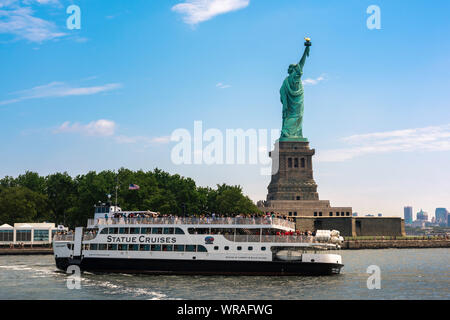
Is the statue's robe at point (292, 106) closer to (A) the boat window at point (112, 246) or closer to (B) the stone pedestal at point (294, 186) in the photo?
(B) the stone pedestal at point (294, 186)

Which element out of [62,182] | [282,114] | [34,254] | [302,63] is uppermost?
[302,63]

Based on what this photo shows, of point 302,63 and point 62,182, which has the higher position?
point 302,63

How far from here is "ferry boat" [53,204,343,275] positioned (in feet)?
167

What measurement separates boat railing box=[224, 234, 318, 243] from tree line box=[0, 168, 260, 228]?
52.8 meters

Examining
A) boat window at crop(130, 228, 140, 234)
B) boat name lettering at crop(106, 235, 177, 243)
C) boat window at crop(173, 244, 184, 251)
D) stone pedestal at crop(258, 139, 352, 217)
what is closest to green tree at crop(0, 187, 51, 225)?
stone pedestal at crop(258, 139, 352, 217)

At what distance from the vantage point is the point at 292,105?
135625 millimetres

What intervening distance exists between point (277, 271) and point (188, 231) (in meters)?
9.12

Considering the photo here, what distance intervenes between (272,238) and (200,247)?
6768 millimetres

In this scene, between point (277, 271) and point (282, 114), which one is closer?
point (277, 271)

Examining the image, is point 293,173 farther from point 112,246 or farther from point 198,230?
point 112,246
